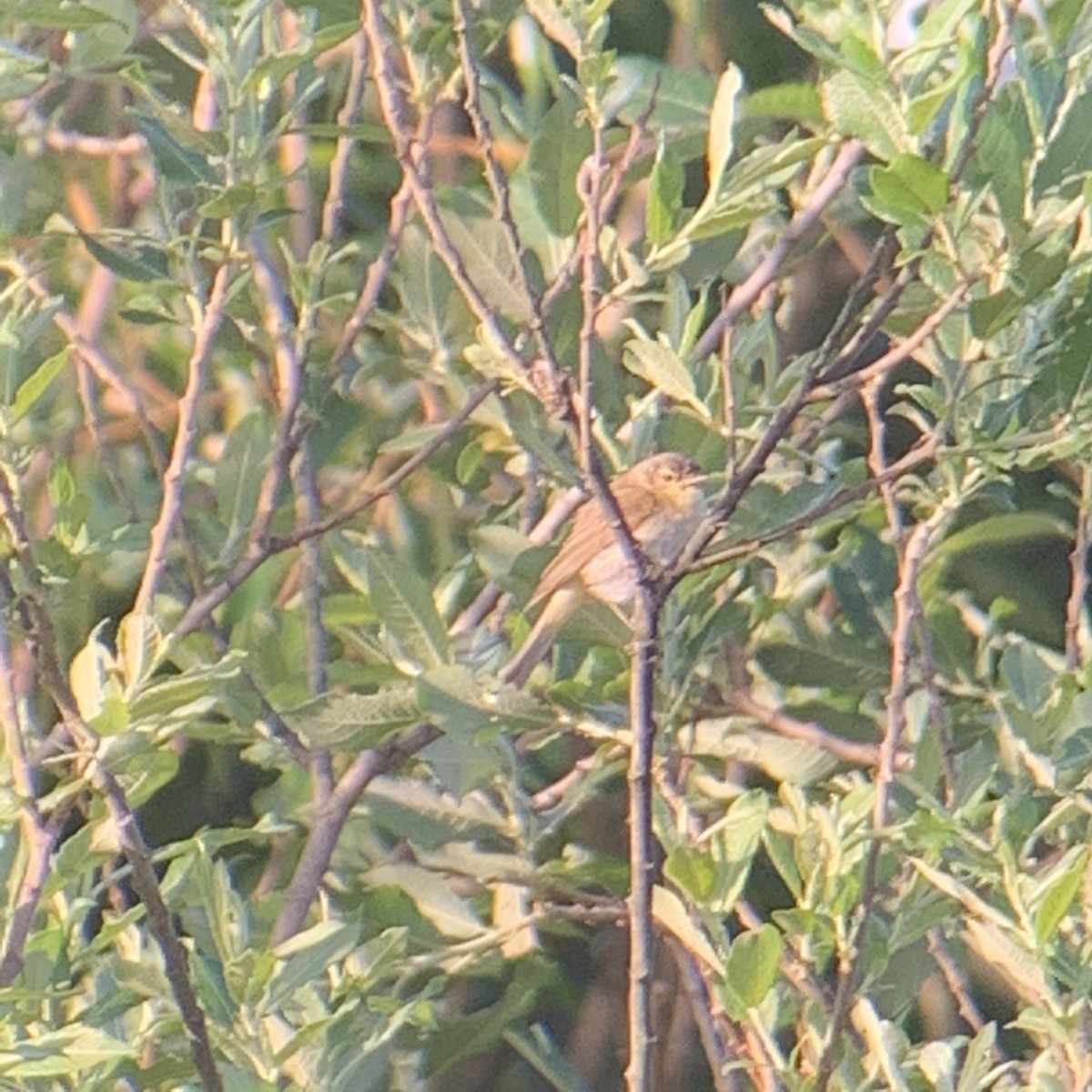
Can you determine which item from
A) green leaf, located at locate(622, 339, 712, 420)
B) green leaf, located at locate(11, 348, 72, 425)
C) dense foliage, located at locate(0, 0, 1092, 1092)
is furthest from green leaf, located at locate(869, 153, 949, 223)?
green leaf, located at locate(11, 348, 72, 425)

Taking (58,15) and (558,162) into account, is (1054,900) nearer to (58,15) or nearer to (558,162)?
(558,162)

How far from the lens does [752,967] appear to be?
2217 millimetres

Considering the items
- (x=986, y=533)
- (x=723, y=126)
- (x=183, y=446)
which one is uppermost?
(x=723, y=126)

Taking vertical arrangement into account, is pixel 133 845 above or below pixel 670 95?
below

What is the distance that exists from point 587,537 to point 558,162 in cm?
131

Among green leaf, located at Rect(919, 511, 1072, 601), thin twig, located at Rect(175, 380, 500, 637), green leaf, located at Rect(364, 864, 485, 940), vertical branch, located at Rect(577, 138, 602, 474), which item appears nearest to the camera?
vertical branch, located at Rect(577, 138, 602, 474)

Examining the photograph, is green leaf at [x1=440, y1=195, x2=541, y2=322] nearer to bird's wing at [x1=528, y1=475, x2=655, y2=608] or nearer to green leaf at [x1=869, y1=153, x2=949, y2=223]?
bird's wing at [x1=528, y1=475, x2=655, y2=608]

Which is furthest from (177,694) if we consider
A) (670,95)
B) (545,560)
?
(670,95)

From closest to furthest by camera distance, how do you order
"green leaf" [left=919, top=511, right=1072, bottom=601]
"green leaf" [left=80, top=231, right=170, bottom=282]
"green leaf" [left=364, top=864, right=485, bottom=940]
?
"green leaf" [left=80, top=231, right=170, bottom=282], "green leaf" [left=364, top=864, right=485, bottom=940], "green leaf" [left=919, top=511, right=1072, bottom=601]

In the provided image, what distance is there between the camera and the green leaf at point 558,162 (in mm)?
2756

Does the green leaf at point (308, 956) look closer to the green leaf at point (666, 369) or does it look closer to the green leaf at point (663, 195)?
the green leaf at point (666, 369)

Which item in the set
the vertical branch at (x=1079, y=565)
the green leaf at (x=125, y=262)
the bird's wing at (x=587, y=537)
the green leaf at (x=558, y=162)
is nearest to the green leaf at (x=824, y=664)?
the bird's wing at (x=587, y=537)

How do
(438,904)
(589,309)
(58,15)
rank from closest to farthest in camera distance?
(589,309), (58,15), (438,904)

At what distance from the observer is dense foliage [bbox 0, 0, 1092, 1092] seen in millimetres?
2252
